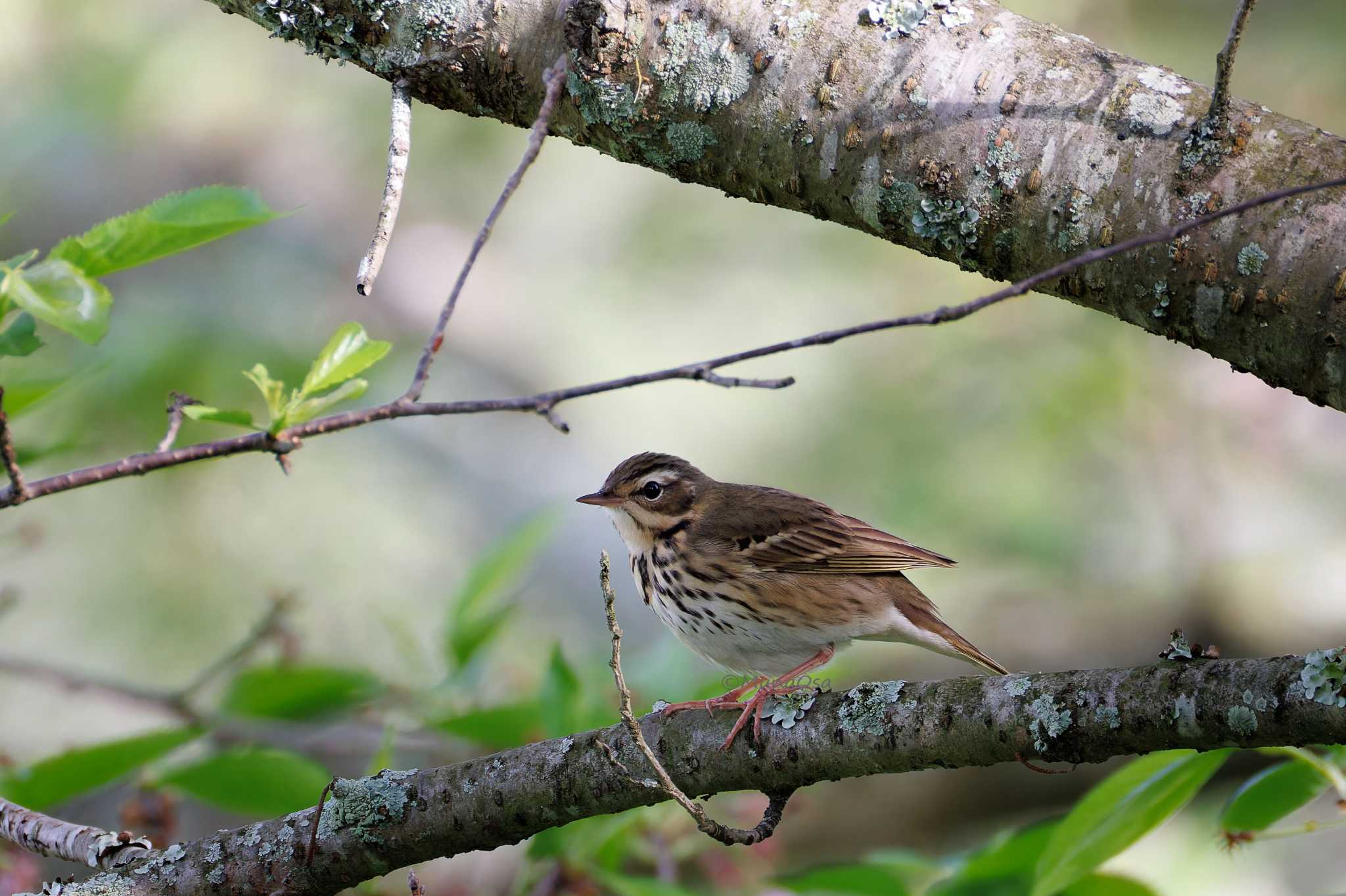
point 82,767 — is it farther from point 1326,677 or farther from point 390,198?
point 1326,677

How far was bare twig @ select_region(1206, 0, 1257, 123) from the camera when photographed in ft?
5.62

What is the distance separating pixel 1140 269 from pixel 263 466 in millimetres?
6047

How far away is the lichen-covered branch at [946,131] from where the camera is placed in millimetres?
1912

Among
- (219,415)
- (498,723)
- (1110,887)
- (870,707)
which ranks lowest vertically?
(1110,887)

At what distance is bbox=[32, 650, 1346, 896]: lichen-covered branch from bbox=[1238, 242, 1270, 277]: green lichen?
60 centimetres

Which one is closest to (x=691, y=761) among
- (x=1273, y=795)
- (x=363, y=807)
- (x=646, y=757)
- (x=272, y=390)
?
(x=646, y=757)

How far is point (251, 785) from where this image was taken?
10.1ft

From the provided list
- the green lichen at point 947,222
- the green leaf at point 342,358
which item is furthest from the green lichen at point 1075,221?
the green leaf at point 342,358

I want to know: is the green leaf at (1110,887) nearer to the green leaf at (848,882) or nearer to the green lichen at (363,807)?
the green leaf at (848,882)

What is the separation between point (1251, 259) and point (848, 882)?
5.89ft

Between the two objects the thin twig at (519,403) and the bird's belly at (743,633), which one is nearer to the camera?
the thin twig at (519,403)

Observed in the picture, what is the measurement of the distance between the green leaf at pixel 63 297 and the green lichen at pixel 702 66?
1082 millimetres

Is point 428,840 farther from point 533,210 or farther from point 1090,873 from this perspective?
point 533,210

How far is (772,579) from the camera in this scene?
3494 millimetres
